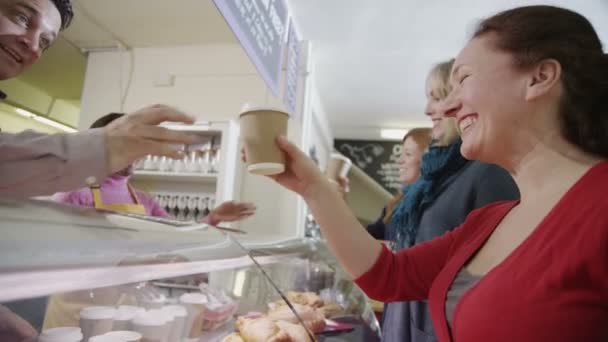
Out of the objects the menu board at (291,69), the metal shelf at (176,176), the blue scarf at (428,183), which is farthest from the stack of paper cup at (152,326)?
the metal shelf at (176,176)

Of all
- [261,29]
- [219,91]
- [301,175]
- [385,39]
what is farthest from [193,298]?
[385,39]

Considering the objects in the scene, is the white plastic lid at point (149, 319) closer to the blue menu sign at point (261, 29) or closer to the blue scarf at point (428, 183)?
the blue scarf at point (428, 183)

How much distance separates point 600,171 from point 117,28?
3.25 meters

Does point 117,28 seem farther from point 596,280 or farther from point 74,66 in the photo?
point 596,280

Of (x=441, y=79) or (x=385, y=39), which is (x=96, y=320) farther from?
(x=385, y=39)

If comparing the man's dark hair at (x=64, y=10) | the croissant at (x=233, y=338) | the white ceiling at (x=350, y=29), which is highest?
the white ceiling at (x=350, y=29)

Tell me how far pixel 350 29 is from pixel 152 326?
3.61 m

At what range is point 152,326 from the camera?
99cm

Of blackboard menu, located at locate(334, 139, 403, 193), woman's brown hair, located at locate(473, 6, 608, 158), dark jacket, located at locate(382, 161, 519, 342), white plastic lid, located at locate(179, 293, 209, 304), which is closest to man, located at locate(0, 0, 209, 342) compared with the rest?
white plastic lid, located at locate(179, 293, 209, 304)

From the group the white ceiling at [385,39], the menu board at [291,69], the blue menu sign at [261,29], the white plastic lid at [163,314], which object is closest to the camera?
the white plastic lid at [163,314]

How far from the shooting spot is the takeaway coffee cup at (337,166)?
2098 millimetres

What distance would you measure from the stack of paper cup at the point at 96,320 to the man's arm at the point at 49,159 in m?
0.36

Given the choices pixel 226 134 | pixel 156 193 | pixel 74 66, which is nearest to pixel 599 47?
pixel 74 66

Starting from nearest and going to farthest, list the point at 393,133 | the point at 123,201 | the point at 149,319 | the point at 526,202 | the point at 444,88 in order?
the point at 526,202, the point at 149,319, the point at 444,88, the point at 123,201, the point at 393,133
